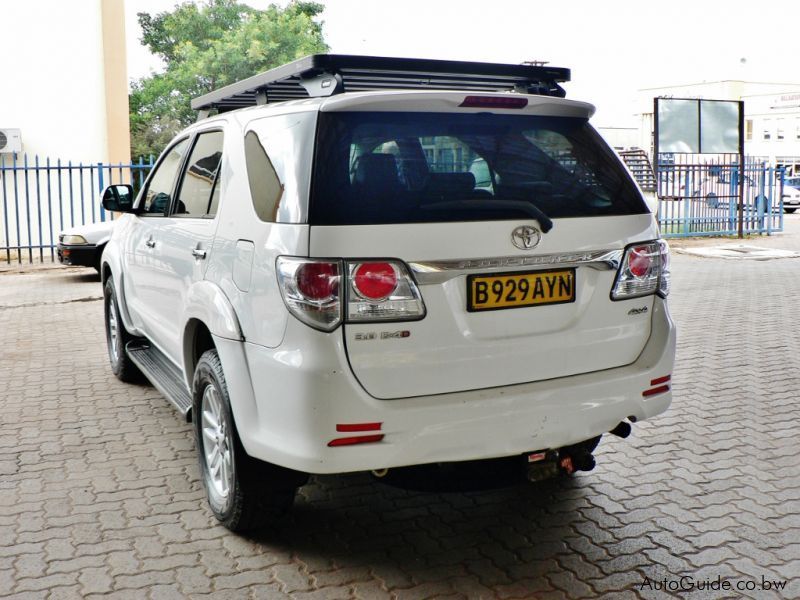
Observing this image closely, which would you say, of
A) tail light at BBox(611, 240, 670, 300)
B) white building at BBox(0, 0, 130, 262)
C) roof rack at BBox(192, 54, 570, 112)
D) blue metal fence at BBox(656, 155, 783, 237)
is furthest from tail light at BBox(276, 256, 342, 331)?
blue metal fence at BBox(656, 155, 783, 237)

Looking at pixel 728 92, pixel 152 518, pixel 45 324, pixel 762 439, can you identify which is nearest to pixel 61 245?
pixel 45 324

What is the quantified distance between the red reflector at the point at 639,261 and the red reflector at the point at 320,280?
4.24ft

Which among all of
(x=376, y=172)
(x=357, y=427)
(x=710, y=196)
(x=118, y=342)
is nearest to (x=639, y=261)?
(x=376, y=172)

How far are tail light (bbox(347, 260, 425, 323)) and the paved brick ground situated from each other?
3.53 feet

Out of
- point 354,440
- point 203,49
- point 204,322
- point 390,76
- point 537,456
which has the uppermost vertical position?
point 203,49

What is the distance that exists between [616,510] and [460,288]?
1552 millimetres

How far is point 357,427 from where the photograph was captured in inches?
120

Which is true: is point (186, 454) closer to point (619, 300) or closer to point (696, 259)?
point (619, 300)

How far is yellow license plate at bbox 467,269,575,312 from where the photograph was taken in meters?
3.20

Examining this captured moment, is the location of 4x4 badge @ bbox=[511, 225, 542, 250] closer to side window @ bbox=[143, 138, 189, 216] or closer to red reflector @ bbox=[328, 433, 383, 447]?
red reflector @ bbox=[328, 433, 383, 447]

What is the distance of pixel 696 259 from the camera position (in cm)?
1575

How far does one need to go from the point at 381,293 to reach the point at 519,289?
571mm

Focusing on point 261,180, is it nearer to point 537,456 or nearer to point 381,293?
point 381,293

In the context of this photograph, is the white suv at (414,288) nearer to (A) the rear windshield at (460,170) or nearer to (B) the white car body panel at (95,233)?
(A) the rear windshield at (460,170)
